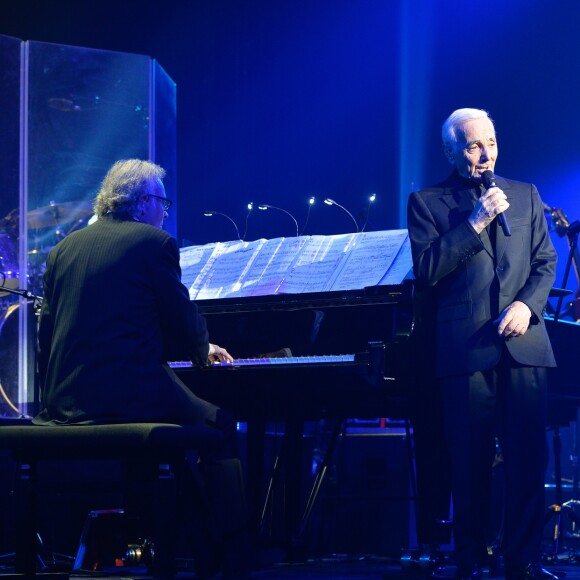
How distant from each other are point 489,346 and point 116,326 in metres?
1.22

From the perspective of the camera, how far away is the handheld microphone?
314 cm

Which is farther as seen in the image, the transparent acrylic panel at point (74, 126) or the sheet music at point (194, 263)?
the transparent acrylic panel at point (74, 126)

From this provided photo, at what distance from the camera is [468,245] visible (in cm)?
318

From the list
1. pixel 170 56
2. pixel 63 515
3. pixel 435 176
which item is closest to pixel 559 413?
pixel 63 515

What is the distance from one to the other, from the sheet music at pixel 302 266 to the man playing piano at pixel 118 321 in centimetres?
82

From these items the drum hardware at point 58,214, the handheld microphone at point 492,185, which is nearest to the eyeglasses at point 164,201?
the handheld microphone at point 492,185

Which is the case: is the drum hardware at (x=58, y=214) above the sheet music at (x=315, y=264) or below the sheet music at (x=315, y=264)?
above

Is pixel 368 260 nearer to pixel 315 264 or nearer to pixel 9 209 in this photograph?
pixel 315 264

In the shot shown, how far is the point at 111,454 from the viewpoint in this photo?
303 cm

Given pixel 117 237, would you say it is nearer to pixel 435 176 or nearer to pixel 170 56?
pixel 435 176

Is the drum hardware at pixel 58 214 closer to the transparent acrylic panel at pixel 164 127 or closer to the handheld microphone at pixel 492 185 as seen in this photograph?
the transparent acrylic panel at pixel 164 127

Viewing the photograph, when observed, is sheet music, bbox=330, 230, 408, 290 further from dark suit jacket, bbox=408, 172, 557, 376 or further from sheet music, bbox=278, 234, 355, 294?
dark suit jacket, bbox=408, 172, 557, 376

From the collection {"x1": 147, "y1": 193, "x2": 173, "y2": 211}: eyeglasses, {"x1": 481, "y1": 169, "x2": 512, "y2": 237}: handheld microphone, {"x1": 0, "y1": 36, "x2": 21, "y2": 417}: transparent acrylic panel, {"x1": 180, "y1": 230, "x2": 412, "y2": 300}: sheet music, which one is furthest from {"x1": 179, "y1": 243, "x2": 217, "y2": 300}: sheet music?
{"x1": 0, "y1": 36, "x2": 21, "y2": 417}: transparent acrylic panel

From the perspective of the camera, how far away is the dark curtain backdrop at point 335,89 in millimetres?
8227
